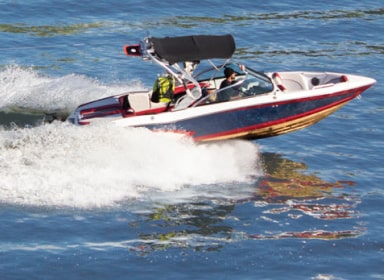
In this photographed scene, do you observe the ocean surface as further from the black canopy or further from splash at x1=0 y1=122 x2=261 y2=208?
the black canopy

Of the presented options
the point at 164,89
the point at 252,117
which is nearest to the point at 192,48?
the point at 164,89

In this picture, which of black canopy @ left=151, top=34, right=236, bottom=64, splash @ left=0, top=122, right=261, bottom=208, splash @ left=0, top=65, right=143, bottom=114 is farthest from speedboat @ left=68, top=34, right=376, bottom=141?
splash @ left=0, top=65, right=143, bottom=114

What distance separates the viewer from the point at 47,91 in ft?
81.9

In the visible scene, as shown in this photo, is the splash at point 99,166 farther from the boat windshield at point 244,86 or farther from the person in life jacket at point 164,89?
the boat windshield at point 244,86

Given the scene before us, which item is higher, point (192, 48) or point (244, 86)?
point (192, 48)

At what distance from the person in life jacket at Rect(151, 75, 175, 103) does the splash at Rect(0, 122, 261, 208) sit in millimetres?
857

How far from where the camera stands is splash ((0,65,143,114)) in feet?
79.3

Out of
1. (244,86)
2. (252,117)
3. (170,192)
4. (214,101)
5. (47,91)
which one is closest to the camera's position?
(170,192)

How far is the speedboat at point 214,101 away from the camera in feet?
70.6

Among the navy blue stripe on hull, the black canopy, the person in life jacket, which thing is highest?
the black canopy

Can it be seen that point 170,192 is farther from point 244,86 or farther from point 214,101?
point 244,86

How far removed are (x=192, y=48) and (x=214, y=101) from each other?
3.90ft

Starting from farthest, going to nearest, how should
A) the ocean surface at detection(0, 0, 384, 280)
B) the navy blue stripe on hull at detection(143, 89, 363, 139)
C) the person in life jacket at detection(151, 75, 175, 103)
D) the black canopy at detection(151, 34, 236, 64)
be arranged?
the person in life jacket at detection(151, 75, 175, 103) → the navy blue stripe on hull at detection(143, 89, 363, 139) → the black canopy at detection(151, 34, 236, 64) → the ocean surface at detection(0, 0, 384, 280)

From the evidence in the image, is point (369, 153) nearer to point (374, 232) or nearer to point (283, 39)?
point (374, 232)
